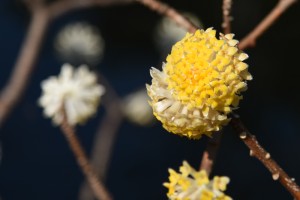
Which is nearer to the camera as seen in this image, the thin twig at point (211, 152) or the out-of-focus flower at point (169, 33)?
the thin twig at point (211, 152)

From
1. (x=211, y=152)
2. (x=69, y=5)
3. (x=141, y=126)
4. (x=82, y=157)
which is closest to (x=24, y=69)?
(x=69, y=5)

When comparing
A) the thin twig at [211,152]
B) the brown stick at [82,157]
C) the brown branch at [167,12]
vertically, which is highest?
the brown branch at [167,12]

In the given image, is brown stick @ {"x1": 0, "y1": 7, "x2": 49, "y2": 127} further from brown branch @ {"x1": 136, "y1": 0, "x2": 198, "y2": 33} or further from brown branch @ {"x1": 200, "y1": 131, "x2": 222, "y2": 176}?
brown branch @ {"x1": 200, "y1": 131, "x2": 222, "y2": 176}

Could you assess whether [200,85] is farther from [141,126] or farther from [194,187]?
Result: [141,126]

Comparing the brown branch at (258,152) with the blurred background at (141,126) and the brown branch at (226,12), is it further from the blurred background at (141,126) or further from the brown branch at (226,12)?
the blurred background at (141,126)

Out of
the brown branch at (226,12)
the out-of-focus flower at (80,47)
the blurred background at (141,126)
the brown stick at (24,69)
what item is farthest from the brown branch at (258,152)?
the blurred background at (141,126)

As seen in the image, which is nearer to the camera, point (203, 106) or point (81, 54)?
point (203, 106)

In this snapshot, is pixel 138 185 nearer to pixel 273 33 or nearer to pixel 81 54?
pixel 81 54

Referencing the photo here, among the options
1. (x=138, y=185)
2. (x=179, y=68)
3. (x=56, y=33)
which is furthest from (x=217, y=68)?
(x=56, y=33)
